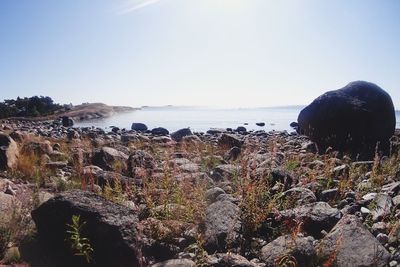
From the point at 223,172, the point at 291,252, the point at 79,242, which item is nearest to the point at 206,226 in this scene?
the point at 291,252

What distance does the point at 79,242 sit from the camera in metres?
3.86

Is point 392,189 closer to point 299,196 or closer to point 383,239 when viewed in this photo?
point 299,196

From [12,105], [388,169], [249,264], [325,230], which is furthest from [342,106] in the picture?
[12,105]

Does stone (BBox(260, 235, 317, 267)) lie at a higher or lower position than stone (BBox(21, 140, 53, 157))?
lower

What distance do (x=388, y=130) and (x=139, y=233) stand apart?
11.0m

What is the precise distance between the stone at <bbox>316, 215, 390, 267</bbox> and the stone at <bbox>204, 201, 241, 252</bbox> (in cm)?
95

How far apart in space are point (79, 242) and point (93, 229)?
0.19m

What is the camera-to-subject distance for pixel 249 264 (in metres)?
3.77

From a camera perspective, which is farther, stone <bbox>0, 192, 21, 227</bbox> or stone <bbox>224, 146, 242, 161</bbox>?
stone <bbox>224, 146, 242, 161</bbox>

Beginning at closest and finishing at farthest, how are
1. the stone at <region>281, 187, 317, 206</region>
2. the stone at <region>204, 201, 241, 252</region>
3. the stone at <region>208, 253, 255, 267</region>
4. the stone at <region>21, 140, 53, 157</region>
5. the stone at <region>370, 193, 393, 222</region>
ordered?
the stone at <region>208, 253, 255, 267</region> → the stone at <region>204, 201, 241, 252</region> → the stone at <region>370, 193, 393, 222</region> → the stone at <region>281, 187, 317, 206</region> → the stone at <region>21, 140, 53, 157</region>

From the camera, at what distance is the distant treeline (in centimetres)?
5501

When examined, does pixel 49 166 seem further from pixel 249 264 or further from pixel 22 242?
pixel 249 264

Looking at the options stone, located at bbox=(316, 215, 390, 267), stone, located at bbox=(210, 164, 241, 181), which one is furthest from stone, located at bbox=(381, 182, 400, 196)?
stone, located at bbox=(210, 164, 241, 181)

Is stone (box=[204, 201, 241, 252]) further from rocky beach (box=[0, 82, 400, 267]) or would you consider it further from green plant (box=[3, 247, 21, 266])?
green plant (box=[3, 247, 21, 266])
